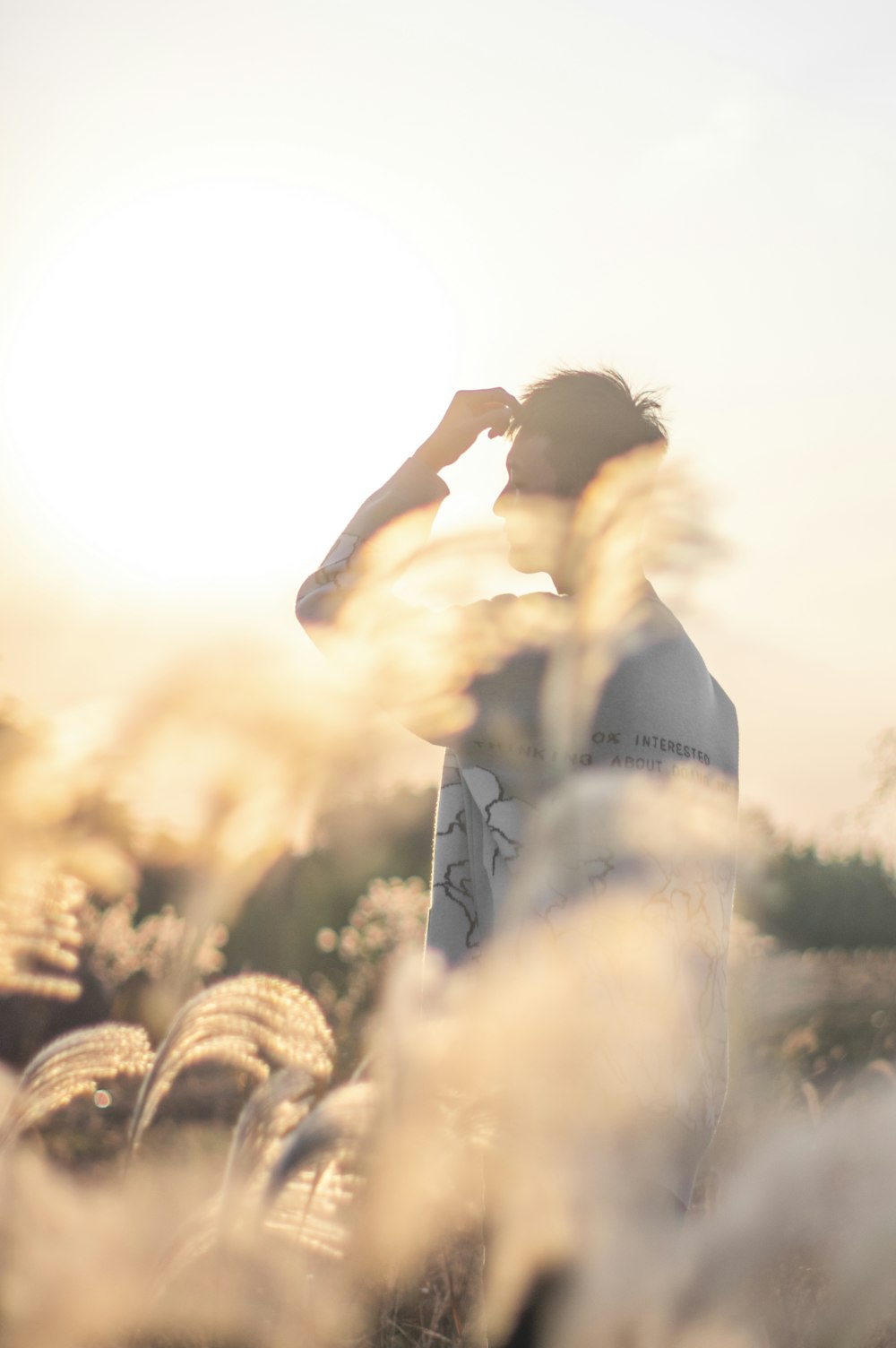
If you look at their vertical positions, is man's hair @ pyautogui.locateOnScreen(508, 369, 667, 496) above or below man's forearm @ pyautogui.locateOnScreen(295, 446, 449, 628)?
above

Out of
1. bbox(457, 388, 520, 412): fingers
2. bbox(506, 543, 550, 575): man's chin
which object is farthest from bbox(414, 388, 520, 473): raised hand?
bbox(506, 543, 550, 575): man's chin

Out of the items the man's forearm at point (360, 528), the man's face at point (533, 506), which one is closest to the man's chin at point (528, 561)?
the man's face at point (533, 506)

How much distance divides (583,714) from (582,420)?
0.58 metres

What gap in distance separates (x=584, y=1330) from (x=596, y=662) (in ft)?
3.62

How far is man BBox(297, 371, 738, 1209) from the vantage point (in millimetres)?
2221

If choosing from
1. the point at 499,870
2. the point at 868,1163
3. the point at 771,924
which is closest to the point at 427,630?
the point at 499,870

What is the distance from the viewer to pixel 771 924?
2798cm

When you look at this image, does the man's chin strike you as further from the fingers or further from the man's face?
the fingers

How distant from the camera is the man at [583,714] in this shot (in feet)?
7.29

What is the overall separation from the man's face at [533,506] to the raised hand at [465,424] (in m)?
0.13

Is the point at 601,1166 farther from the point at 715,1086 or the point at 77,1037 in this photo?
the point at 77,1037

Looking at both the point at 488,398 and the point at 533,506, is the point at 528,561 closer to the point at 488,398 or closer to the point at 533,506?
the point at 533,506

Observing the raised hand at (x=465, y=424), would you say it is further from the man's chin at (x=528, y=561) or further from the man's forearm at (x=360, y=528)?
the man's chin at (x=528, y=561)

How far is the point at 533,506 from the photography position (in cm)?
244
